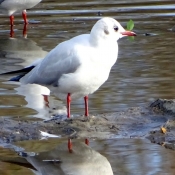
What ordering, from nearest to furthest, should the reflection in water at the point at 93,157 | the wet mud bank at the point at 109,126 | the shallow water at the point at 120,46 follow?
the reflection in water at the point at 93,157 → the wet mud bank at the point at 109,126 → the shallow water at the point at 120,46

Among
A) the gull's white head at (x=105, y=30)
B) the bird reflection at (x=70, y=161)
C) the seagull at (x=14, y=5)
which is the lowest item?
the bird reflection at (x=70, y=161)

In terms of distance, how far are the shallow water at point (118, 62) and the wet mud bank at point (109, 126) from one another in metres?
0.24

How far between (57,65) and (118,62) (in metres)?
3.28

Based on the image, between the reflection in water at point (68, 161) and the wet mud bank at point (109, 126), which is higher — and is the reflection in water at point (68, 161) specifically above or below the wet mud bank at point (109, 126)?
below

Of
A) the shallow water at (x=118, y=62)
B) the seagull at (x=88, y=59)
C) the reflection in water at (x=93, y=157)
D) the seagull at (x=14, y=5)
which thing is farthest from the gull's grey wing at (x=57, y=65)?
the seagull at (x=14, y=5)

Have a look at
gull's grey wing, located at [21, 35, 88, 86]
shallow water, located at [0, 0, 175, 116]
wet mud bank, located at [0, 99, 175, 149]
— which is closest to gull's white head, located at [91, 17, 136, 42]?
gull's grey wing, located at [21, 35, 88, 86]

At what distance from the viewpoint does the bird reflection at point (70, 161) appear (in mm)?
5734

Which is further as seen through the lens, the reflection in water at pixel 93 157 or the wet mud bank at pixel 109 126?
the wet mud bank at pixel 109 126

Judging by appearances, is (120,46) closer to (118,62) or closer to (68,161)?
(118,62)

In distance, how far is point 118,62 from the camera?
10.4 meters

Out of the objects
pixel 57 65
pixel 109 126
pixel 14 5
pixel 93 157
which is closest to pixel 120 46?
pixel 14 5

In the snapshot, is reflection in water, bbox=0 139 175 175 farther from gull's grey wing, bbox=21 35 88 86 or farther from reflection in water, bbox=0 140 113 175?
gull's grey wing, bbox=21 35 88 86

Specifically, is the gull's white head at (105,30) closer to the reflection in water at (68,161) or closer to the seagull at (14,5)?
the reflection in water at (68,161)

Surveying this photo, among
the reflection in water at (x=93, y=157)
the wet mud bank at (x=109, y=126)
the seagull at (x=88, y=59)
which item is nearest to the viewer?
the reflection in water at (x=93, y=157)
